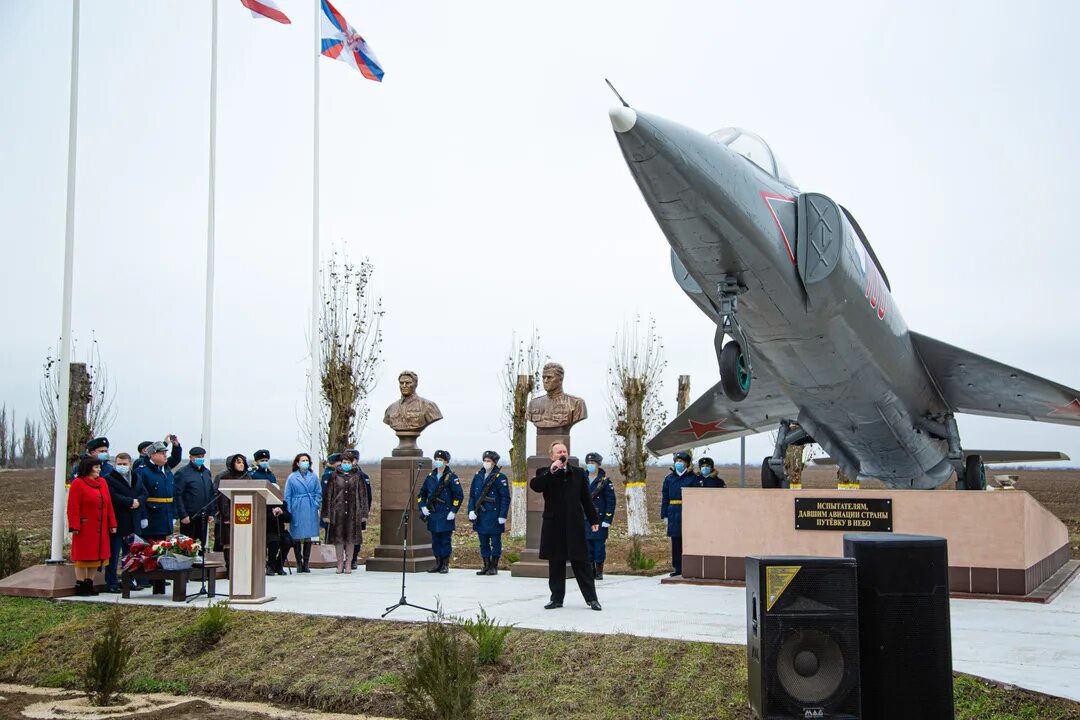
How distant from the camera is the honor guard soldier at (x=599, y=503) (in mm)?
11828

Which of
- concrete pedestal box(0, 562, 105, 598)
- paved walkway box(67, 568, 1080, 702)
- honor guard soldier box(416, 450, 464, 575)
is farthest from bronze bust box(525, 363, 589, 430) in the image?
concrete pedestal box(0, 562, 105, 598)

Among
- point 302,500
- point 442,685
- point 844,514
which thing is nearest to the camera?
point 442,685

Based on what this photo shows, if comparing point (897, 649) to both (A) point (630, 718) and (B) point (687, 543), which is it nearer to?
(A) point (630, 718)

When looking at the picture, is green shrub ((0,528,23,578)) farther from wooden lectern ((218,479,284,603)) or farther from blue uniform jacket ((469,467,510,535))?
blue uniform jacket ((469,467,510,535))

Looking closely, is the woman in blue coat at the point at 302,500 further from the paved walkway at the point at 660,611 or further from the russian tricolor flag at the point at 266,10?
the russian tricolor flag at the point at 266,10

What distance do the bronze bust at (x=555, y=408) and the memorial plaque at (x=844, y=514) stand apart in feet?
10.6

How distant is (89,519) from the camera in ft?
32.8

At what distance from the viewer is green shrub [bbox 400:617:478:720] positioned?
227 inches

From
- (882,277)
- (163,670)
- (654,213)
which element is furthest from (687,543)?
(163,670)

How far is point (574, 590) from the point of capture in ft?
34.8

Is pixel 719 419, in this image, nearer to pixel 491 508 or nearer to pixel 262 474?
pixel 491 508

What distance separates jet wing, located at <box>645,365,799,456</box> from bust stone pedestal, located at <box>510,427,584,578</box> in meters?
1.77

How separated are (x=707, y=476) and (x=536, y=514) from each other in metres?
2.33

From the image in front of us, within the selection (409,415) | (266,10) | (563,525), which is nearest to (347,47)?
(266,10)
